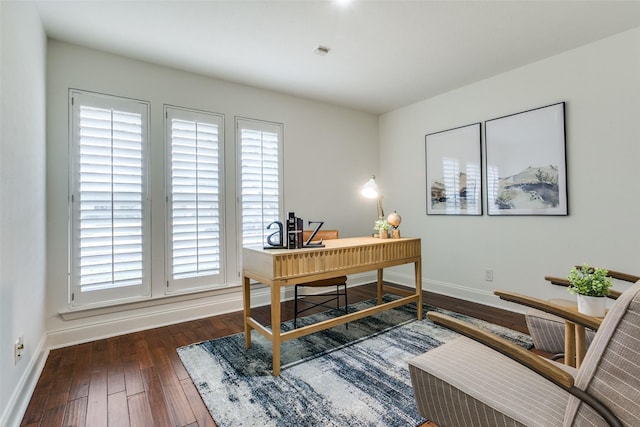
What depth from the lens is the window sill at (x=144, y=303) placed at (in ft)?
8.81

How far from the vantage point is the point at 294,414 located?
5.63ft

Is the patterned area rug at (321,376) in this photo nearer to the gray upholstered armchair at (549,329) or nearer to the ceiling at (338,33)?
the gray upholstered armchair at (549,329)

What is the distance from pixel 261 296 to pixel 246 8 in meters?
2.94

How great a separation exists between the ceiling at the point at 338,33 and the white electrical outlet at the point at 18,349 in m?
2.29

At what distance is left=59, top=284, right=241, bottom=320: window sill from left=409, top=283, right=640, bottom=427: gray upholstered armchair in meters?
2.54

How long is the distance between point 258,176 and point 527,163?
9.75 ft

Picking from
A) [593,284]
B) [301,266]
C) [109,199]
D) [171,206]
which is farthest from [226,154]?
[593,284]

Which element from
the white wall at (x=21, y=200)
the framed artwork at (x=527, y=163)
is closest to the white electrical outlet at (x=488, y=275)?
the framed artwork at (x=527, y=163)

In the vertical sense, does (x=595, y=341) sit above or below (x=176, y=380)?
above

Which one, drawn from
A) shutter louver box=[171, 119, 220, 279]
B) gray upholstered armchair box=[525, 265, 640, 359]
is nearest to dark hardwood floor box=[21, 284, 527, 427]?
shutter louver box=[171, 119, 220, 279]

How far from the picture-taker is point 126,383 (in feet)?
6.74

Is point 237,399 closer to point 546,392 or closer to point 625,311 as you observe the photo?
point 546,392

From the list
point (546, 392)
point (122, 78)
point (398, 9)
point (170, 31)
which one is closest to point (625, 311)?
point (546, 392)

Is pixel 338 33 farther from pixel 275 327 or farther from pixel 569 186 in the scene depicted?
pixel 569 186
